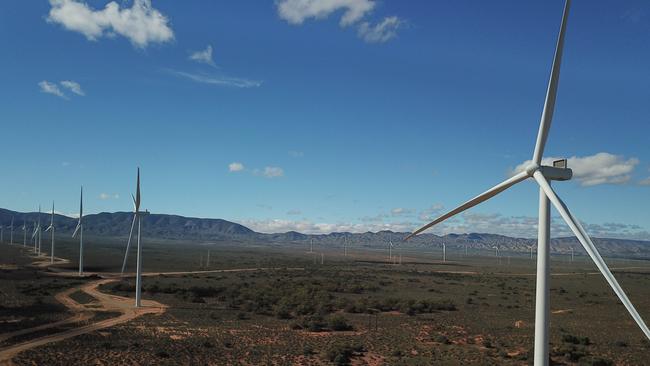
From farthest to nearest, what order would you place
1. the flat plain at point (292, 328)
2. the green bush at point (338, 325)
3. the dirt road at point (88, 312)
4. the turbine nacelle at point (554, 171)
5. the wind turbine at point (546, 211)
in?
the green bush at point (338, 325), the dirt road at point (88, 312), the flat plain at point (292, 328), the turbine nacelle at point (554, 171), the wind turbine at point (546, 211)

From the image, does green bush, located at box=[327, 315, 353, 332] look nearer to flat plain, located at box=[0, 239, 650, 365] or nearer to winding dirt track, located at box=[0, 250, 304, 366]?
flat plain, located at box=[0, 239, 650, 365]

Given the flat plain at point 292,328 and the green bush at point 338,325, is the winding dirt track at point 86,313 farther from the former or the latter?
the green bush at point 338,325

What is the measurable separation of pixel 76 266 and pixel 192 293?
62.6m

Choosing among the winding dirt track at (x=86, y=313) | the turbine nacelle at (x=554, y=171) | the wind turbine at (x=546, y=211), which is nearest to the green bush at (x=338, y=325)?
the winding dirt track at (x=86, y=313)

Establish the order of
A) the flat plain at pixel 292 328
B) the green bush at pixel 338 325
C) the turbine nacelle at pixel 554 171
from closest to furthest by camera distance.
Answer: the turbine nacelle at pixel 554 171, the flat plain at pixel 292 328, the green bush at pixel 338 325

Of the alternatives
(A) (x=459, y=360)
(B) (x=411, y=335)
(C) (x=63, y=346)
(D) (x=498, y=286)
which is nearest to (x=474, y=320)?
(B) (x=411, y=335)

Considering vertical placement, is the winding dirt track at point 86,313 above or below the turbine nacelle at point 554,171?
below

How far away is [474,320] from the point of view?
174ft

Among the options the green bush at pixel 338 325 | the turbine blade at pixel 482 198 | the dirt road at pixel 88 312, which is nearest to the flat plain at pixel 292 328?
the green bush at pixel 338 325

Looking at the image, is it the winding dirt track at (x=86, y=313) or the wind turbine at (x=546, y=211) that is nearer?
the wind turbine at (x=546, y=211)

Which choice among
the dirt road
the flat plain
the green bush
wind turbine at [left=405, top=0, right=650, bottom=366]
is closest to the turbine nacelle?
wind turbine at [left=405, top=0, right=650, bottom=366]

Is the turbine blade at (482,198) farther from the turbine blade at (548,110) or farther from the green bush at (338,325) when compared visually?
the green bush at (338,325)

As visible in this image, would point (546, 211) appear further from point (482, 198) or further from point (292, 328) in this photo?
point (292, 328)

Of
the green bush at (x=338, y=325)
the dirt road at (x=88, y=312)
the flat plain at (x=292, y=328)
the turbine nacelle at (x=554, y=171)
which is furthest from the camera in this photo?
the green bush at (x=338, y=325)
